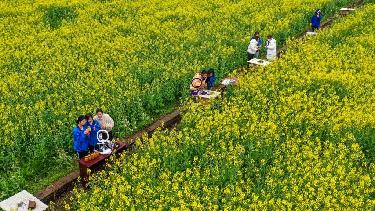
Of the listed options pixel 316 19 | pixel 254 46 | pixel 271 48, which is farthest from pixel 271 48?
pixel 316 19

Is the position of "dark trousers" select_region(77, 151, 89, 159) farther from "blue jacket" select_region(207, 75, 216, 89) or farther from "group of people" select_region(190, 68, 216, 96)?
"blue jacket" select_region(207, 75, 216, 89)

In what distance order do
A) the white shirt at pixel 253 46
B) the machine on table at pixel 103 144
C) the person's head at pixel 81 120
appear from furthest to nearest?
1. the white shirt at pixel 253 46
2. the machine on table at pixel 103 144
3. the person's head at pixel 81 120

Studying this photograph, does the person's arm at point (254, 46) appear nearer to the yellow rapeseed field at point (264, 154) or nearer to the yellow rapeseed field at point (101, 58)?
the yellow rapeseed field at point (101, 58)

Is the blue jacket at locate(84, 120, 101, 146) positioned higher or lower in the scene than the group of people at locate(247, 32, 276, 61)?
higher

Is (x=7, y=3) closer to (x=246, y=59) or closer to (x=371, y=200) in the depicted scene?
(x=246, y=59)

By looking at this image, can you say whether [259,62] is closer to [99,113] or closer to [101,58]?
[101,58]

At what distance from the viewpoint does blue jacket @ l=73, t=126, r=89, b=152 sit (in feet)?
38.1

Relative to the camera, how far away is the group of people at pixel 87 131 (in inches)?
459

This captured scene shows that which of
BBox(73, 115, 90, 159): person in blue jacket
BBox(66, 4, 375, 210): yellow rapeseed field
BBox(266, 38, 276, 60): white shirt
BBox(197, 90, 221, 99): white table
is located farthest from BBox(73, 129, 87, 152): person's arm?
BBox(266, 38, 276, 60): white shirt

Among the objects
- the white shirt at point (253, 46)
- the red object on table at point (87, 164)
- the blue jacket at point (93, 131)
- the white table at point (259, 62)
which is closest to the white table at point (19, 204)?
the red object on table at point (87, 164)

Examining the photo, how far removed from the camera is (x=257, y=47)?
1955 cm

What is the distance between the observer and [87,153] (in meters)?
12.1

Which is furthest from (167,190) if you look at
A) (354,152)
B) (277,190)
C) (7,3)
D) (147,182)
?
(7,3)

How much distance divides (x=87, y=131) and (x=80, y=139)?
0.27 meters
